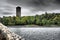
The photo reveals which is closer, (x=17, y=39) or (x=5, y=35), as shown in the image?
(x=5, y=35)

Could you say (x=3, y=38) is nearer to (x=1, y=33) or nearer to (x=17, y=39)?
(x=1, y=33)

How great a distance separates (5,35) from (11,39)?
59 centimetres

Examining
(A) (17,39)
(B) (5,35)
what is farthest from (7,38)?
(A) (17,39)

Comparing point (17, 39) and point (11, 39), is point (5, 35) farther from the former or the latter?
point (17, 39)

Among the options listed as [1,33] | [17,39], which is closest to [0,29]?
[1,33]

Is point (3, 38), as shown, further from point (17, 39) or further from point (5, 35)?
point (17, 39)

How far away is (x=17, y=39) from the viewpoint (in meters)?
12.5

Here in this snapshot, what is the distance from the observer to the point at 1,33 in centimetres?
1092

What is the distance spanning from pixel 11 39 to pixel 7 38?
416 mm

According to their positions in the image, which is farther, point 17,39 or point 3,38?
point 17,39

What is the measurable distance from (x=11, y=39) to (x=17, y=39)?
1.14 m

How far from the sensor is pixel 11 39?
1142cm

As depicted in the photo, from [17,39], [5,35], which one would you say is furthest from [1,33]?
[17,39]

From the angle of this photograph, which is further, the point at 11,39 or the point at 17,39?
the point at 17,39
